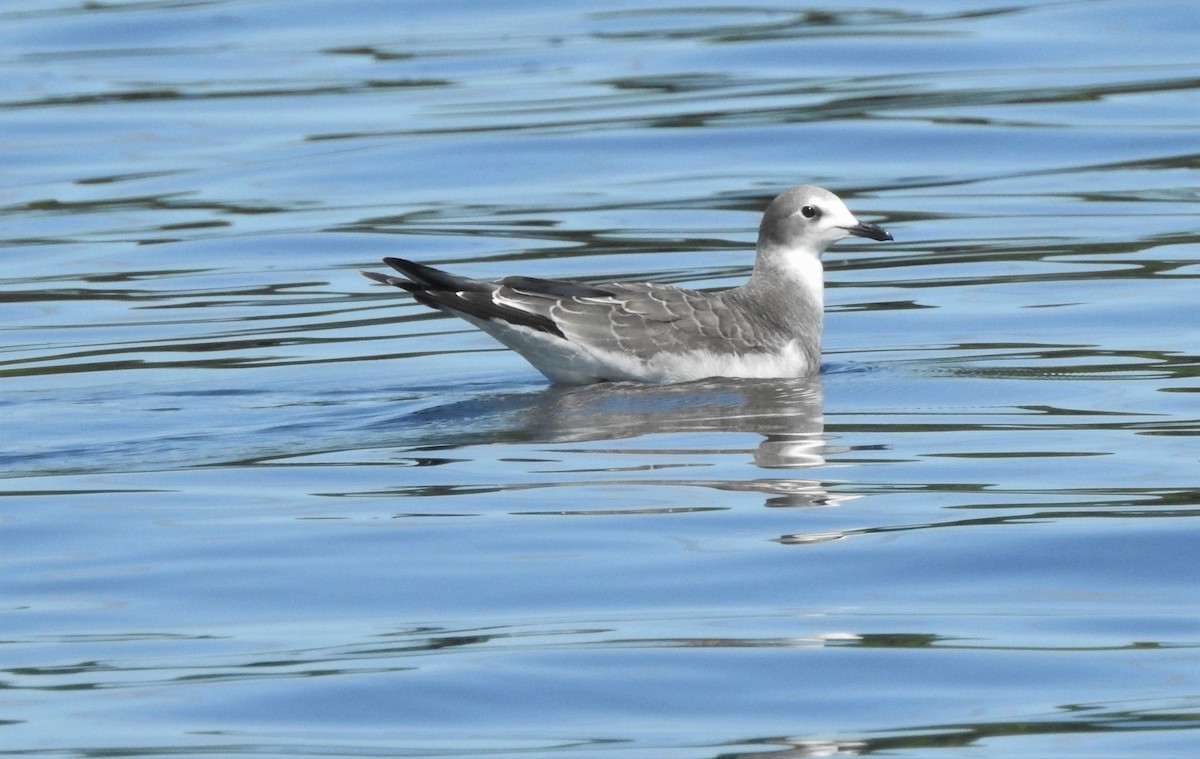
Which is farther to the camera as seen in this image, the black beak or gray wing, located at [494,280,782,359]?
the black beak

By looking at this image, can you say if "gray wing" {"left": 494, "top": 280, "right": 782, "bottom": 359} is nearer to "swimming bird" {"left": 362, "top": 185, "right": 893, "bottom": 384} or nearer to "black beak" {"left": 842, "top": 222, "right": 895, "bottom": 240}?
"swimming bird" {"left": 362, "top": 185, "right": 893, "bottom": 384}

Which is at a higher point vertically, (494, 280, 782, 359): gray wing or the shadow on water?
(494, 280, 782, 359): gray wing

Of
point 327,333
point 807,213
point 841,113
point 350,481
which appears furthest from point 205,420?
point 841,113

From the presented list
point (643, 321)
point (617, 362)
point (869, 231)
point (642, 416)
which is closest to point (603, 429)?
point (642, 416)

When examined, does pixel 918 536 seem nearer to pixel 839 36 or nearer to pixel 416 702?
pixel 416 702

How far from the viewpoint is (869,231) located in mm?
13047

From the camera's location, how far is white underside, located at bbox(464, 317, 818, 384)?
12.0m

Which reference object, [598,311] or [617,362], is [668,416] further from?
[598,311]

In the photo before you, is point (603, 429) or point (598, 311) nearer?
point (603, 429)

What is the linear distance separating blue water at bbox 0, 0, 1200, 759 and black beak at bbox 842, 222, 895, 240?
0.68m

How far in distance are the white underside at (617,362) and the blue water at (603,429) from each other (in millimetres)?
139

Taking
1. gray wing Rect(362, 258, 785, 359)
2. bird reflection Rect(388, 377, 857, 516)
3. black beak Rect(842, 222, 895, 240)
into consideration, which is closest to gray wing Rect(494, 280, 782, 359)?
gray wing Rect(362, 258, 785, 359)

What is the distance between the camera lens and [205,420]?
1130 cm

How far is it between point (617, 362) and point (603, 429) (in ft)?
3.68
